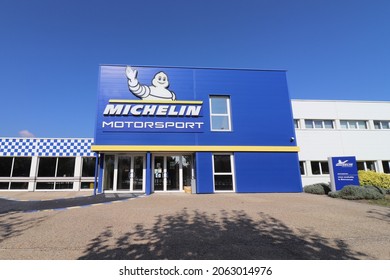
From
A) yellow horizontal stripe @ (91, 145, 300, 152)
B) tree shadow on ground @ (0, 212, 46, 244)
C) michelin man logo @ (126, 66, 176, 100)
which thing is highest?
michelin man logo @ (126, 66, 176, 100)

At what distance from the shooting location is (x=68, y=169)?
14430 mm

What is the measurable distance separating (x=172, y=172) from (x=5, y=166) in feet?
37.7

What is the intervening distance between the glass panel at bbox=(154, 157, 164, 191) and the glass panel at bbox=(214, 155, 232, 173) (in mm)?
3171

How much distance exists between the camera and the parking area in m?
3.21

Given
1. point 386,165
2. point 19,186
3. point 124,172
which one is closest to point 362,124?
point 386,165

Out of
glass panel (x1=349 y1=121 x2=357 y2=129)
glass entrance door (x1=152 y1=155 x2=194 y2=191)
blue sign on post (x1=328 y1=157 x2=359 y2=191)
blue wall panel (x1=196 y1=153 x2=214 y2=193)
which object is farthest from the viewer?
glass panel (x1=349 y1=121 x2=357 y2=129)

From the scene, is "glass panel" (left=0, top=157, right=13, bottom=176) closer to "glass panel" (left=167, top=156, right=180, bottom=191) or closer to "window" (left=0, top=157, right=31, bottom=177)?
"window" (left=0, top=157, right=31, bottom=177)

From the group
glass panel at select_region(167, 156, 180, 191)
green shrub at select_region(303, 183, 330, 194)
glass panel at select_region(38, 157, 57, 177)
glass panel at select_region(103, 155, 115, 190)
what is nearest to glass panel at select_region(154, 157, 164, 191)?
glass panel at select_region(167, 156, 180, 191)

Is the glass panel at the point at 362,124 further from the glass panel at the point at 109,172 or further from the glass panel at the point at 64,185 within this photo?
the glass panel at the point at 64,185

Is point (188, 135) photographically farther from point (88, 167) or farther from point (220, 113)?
point (88, 167)

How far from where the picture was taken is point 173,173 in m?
12.4

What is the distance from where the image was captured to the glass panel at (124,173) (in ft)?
38.9

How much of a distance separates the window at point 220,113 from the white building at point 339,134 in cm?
641

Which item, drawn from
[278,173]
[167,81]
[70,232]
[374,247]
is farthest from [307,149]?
[70,232]
